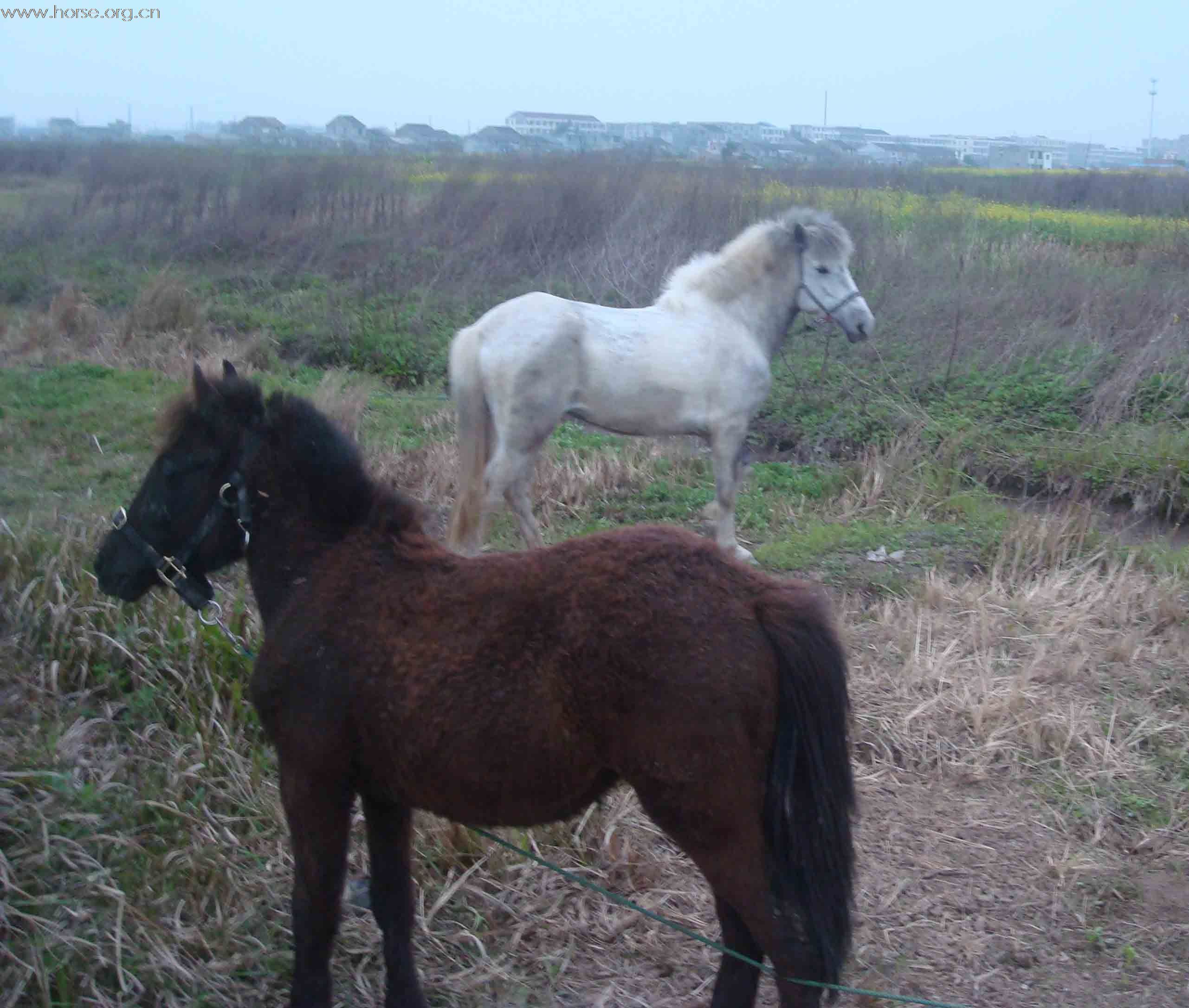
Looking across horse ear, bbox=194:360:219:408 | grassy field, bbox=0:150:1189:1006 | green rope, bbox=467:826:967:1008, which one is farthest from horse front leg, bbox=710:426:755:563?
horse ear, bbox=194:360:219:408

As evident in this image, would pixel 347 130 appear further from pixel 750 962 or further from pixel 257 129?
pixel 750 962

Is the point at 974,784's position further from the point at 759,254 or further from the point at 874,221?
the point at 874,221

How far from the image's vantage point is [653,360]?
681cm

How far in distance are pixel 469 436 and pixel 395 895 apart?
4029mm

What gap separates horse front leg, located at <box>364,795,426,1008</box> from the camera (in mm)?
2918

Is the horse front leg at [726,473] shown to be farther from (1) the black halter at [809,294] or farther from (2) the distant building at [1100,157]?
(2) the distant building at [1100,157]

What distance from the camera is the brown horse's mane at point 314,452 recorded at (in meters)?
2.80

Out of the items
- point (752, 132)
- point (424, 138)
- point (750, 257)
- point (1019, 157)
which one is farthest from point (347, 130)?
point (750, 257)

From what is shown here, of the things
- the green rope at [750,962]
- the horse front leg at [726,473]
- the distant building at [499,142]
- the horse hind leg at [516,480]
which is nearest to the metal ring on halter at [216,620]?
the green rope at [750,962]

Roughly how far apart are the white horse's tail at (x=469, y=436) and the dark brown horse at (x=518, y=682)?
3.52 meters

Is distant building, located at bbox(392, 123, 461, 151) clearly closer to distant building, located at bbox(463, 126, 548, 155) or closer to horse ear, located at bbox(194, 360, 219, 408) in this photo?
distant building, located at bbox(463, 126, 548, 155)

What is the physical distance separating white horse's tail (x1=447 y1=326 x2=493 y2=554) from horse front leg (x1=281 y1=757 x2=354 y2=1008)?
359cm

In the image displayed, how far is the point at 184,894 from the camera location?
3.30 metres

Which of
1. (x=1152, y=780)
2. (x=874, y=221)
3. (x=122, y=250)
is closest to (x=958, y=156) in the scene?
(x=874, y=221)
